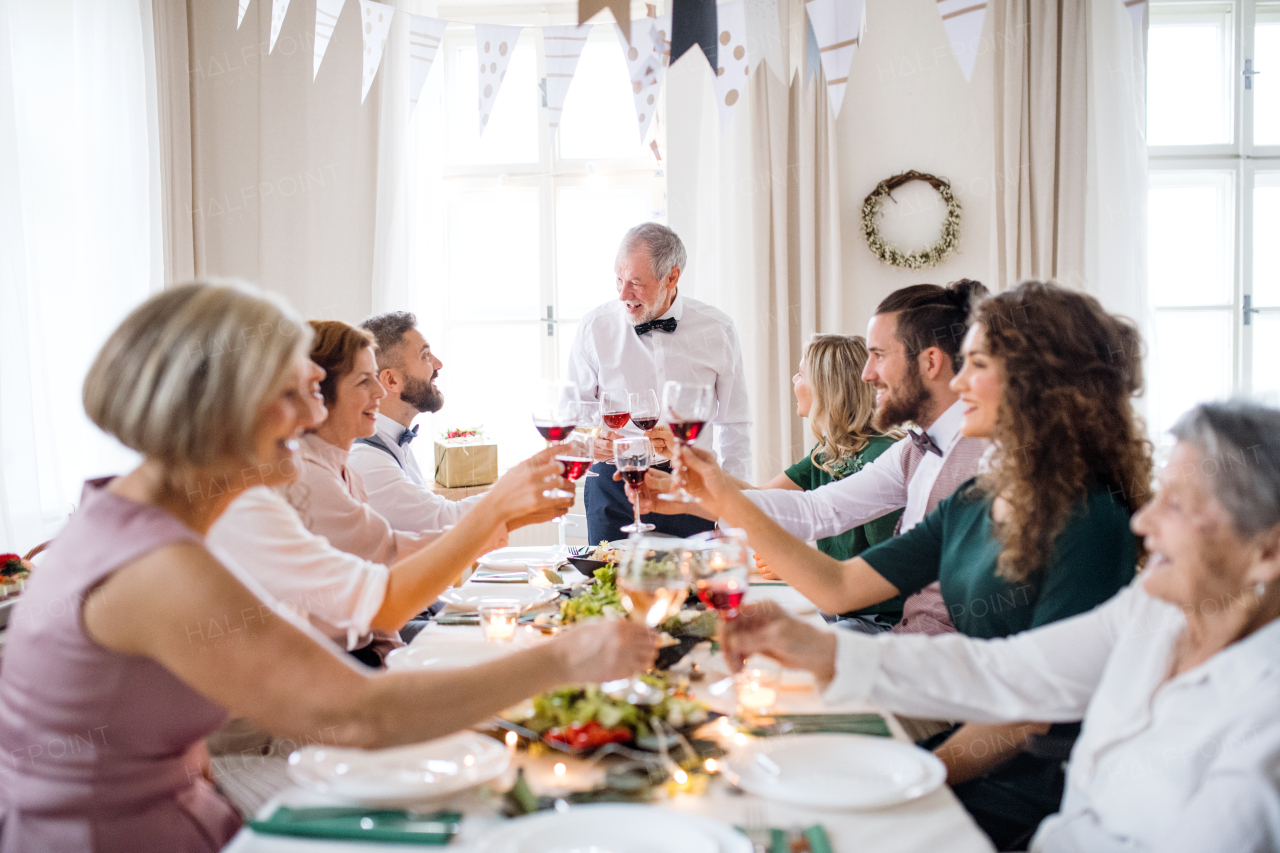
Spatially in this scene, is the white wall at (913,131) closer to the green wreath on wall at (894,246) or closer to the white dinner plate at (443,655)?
A: the green wreath on wall at (894,246)

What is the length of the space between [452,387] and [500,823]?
13.7 feet

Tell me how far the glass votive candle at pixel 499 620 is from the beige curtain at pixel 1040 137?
349 cm

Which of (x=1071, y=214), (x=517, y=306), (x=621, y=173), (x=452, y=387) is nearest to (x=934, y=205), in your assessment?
(x=1071, y=214)

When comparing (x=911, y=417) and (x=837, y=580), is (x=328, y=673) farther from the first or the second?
(x=911, y=417)

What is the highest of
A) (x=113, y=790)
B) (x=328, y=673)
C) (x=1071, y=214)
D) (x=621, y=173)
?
(x=621, y=173)

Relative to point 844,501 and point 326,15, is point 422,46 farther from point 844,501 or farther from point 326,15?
point 844,501

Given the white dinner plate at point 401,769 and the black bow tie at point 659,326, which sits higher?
the black bow tie at point 659,326

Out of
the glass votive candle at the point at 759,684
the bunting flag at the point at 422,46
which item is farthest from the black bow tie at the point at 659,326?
the glass votive candle at the point at 759,684

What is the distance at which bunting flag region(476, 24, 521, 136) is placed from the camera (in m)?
3.64

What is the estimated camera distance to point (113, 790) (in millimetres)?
1150

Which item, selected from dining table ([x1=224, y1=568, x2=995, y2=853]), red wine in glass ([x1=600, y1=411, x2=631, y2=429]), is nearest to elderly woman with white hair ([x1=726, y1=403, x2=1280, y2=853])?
dining table ([x1=224, y1=568, x2=995, y2=853])

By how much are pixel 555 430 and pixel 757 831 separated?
1200mm

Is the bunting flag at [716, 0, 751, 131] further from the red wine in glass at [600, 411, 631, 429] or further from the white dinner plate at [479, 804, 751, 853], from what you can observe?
the white dinner plate at [479, 804, 751, 853]

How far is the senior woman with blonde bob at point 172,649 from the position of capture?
1073 millimetres
